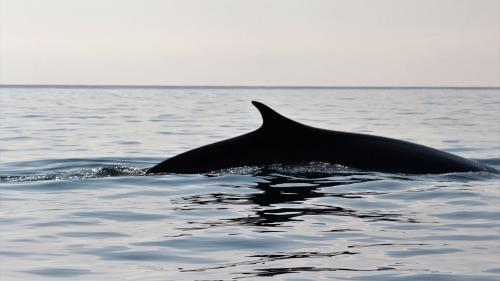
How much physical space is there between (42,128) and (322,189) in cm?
1980

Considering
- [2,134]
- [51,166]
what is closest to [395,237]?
[51,166]

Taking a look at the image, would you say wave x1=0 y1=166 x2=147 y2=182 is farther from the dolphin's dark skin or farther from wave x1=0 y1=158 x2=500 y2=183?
the dolphin's dark skin

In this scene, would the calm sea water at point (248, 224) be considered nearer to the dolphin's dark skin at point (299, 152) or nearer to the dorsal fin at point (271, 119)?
the dolphin's dark skin at point (299, 152)

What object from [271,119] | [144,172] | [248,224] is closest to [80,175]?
[144,172]

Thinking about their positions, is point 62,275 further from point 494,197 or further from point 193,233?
point 494,197

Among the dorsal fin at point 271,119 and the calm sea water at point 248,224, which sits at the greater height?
the dorsal fin at point 271,119

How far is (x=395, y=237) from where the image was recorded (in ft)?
30.3

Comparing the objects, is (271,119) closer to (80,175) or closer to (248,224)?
(80,175)

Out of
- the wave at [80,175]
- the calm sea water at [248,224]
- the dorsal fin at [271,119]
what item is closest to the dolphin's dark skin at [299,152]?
the dorsal fin at [271,119]

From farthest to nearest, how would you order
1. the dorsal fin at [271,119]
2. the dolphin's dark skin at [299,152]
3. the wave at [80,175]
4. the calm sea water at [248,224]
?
1. the wave at [80,175]
2. the dolphin's dark skin at [299,152]
3. the dorsal fin at [271,119]
4. the calm sea water at [248,224]

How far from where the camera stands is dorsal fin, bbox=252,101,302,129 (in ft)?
43.5

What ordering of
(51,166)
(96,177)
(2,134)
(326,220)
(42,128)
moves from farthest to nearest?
(42,128)
(2,134)
(51,166)
(96,177)
(326,220)

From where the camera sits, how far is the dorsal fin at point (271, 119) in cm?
1326

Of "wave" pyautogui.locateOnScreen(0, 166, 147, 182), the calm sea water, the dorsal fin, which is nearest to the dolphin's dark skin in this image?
the dorsal fin
